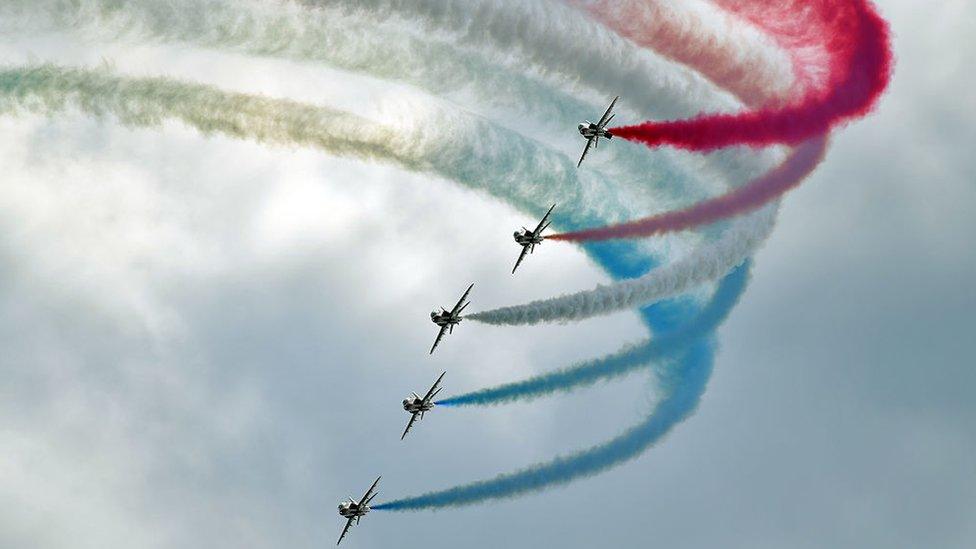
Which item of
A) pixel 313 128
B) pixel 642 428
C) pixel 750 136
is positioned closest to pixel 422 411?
pixel 642 428

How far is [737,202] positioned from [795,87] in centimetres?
504

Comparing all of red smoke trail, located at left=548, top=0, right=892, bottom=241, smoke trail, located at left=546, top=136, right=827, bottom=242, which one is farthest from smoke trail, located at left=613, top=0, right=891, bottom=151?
smoke trail, located at left=546, top=136, right=827, bottom=242

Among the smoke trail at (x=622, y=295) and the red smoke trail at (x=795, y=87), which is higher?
the red smoke trail at (x=795, y=87)

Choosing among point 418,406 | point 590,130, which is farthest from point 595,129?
point 418,406

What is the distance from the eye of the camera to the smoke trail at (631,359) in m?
64.2

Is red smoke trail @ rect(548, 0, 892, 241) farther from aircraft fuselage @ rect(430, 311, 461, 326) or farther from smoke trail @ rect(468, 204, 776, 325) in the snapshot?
aircraft fuselage @ rect(430, 311, 461, 326)

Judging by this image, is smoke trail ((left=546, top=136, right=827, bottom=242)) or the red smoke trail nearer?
the red smoke trail

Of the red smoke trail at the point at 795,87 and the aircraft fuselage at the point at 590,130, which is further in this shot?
the aircraft fuselage at the point at 590,130

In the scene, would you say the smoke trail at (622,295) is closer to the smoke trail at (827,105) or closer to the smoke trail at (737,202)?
the smoke trail at (737,202)

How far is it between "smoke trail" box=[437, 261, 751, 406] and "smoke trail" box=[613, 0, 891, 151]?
6.87 m

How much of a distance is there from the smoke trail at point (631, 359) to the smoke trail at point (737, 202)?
13.5 feet

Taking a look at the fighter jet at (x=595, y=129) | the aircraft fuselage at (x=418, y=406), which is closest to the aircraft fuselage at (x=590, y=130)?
the fighter jet at (x=595, y=129)

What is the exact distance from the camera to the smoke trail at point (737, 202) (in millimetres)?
62406

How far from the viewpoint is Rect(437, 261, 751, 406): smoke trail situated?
211 ft
